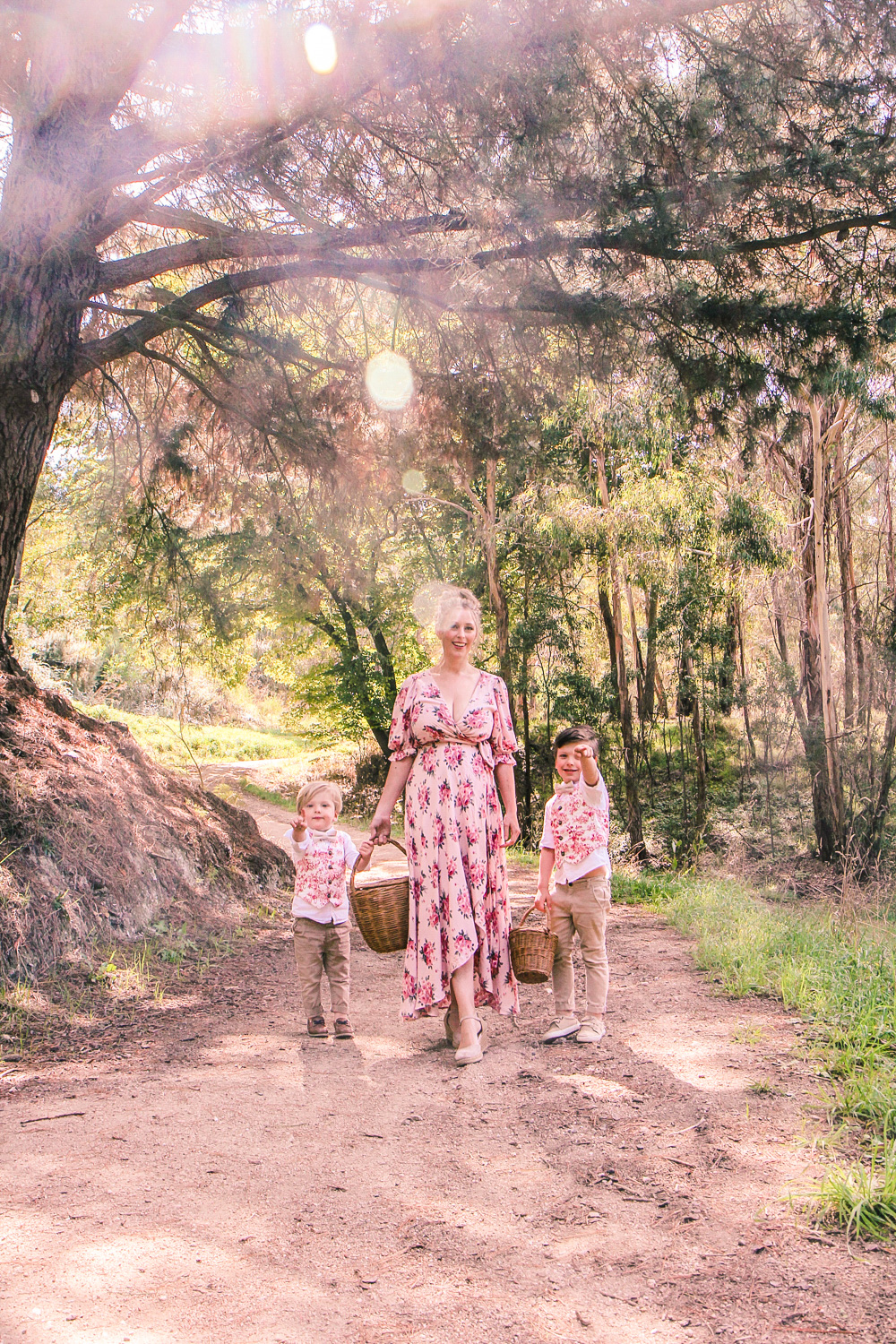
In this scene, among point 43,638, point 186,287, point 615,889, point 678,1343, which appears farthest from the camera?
point 43,638

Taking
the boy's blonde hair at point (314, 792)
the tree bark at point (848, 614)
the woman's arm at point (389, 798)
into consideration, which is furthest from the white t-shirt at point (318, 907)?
the tree bark at point (848, 614)

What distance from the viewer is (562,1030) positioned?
444 cm

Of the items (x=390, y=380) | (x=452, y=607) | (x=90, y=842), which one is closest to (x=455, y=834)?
(x=452, y=607)

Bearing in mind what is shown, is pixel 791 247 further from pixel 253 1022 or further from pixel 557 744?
pixel 253 1022

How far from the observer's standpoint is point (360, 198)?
5.88 metres

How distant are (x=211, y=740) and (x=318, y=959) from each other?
2703 centimetres

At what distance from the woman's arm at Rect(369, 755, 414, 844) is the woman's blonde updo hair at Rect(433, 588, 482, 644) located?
0.64 m

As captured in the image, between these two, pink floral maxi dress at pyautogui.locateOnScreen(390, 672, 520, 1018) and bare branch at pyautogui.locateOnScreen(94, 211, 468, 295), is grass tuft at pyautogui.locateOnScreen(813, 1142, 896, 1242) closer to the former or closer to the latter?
pink floral maxi dress at pyautogui.locateOnScreen(390, 672, 520, 1018)

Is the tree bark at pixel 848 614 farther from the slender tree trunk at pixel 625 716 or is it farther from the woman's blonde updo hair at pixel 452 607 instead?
the woman's blonde updo hair at pixel 452 607

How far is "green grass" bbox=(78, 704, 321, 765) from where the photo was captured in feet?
73.8

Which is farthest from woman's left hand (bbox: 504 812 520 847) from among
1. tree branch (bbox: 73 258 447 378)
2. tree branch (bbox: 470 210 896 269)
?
tree branch (bbox: 73 258 447 378)

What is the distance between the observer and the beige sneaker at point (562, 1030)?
14.5 feet

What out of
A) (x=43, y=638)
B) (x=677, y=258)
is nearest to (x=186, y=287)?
(x=677, y=258)

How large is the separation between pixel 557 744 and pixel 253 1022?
2129 millimetres
